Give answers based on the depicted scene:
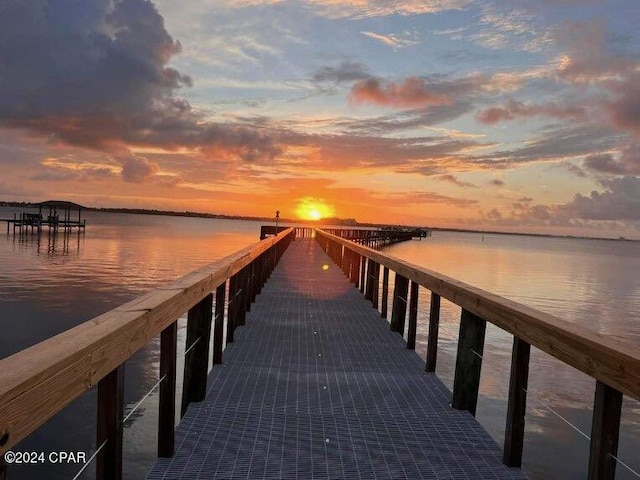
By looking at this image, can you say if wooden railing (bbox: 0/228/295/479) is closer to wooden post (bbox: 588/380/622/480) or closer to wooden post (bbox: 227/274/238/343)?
wooden post (bbox: 227/274/238/343)

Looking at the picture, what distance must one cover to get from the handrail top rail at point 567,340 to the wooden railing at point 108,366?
205 cm

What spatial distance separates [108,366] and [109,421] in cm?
37

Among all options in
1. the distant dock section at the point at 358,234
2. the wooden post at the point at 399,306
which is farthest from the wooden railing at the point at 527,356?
the distant dock section at the point at 358,234

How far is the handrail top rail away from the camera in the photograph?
223 cm

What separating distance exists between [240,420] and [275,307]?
201 inches

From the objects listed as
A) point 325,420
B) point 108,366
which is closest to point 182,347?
point 325,420

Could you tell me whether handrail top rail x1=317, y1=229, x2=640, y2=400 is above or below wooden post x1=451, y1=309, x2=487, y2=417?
above

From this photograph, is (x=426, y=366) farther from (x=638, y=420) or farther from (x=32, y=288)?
(x=32, y=288)

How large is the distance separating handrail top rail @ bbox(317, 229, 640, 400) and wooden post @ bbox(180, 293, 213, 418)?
2.07 m

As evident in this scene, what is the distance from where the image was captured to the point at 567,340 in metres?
2.71

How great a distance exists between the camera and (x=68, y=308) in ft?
50.7

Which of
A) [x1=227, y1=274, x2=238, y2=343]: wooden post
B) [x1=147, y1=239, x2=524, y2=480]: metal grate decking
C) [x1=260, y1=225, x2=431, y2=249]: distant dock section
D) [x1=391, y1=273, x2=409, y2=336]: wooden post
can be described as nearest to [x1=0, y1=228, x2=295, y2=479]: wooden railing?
[x1=147, y1=239, x2=524, y2=480]: metal grate decking

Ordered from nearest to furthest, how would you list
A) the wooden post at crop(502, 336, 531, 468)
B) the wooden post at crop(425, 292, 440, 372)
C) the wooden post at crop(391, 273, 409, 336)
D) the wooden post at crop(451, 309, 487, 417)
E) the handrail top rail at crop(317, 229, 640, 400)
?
the handrail top rail at crop(317, 229, 640, 400), the wooden post at crop(502, 336, 531, 468), the wooden post at crop(451, 309, 487, 417), the wooden post at crop(425, 292, 440, 372), the wooden post at crop(391, 273, 409, 336)

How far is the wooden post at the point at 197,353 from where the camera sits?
4.04m
